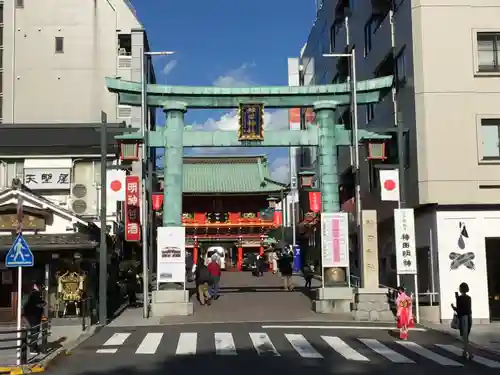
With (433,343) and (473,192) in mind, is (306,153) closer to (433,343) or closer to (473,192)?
(473,192)

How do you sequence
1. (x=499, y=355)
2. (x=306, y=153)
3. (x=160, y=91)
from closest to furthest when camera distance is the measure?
(x=499, y=355) → (x=160, y=91) → (x=306, y=153)

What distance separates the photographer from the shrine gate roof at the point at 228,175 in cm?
5288

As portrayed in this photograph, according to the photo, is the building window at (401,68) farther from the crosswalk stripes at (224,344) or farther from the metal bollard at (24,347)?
the metal bollard at (24,347)

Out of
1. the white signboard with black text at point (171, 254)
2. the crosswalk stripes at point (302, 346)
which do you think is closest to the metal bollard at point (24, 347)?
the crosswalk stripes at point (302, 346)

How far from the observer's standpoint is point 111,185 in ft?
75.3

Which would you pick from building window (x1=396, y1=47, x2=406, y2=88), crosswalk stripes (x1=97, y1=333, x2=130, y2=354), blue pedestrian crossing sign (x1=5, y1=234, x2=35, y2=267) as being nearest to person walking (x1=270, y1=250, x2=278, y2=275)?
building window (x1=396, y1=47, x2=406, y2=88)

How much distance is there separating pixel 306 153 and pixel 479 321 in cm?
3466

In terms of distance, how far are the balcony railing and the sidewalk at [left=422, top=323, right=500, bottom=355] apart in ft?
105

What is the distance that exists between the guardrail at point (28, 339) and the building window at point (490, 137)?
51.9ft

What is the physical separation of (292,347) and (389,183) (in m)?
8.29

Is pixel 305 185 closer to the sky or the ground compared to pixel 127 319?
closer to the sky

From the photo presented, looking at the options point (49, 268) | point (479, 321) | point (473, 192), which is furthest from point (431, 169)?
point (49, 268)

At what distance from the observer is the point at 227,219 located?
52906 mm

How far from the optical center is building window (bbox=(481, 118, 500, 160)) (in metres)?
22.8
